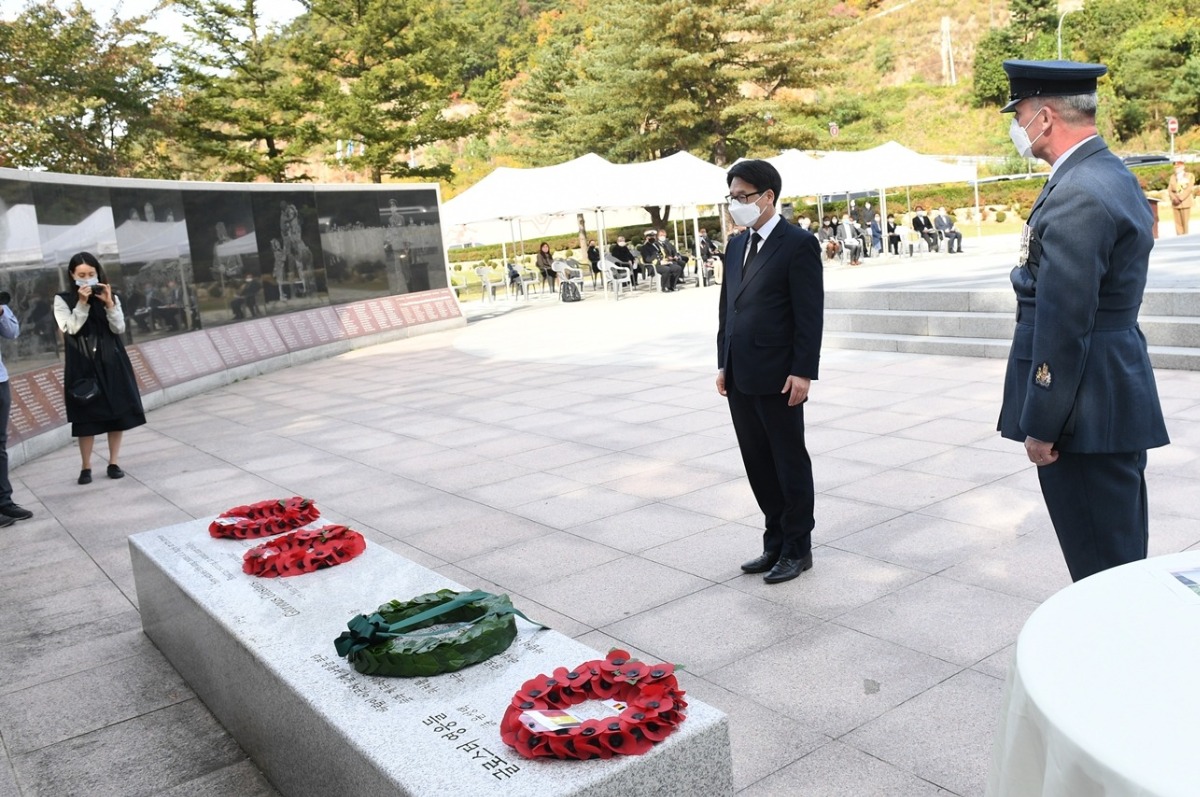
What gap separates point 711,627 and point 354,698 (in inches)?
71.0

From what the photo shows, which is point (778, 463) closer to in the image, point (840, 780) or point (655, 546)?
point (655, 546)

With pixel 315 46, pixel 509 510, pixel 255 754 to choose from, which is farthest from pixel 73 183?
pixel 315 46

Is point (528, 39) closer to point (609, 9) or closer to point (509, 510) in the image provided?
point (609, 9)

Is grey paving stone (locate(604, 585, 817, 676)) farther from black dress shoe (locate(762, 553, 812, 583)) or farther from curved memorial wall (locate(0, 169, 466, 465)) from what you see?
curved memorial wall (locate(0, 169, 466, 465))

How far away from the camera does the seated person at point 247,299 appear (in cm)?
1584

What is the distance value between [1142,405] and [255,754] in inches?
115

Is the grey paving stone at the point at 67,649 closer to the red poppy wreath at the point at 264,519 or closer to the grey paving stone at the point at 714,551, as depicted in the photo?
the red poppy wreath at the point at 264,519

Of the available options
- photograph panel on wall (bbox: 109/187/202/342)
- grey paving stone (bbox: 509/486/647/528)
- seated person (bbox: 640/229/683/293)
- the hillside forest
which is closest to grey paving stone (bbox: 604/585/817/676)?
grey paving stone (bbox: 509/486/647/528)

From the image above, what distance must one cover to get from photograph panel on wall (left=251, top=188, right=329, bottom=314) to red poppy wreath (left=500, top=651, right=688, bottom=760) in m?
14.7

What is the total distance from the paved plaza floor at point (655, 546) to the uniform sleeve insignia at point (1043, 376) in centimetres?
110

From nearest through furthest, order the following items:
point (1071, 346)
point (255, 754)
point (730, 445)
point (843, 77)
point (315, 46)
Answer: point (1071, 346) → point (255, 754) → point (730, 445) → point (315, 46) → point (843, 77)

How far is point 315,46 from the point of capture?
31.4 meters

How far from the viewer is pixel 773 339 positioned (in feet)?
15.1

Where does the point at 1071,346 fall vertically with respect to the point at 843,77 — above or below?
below
